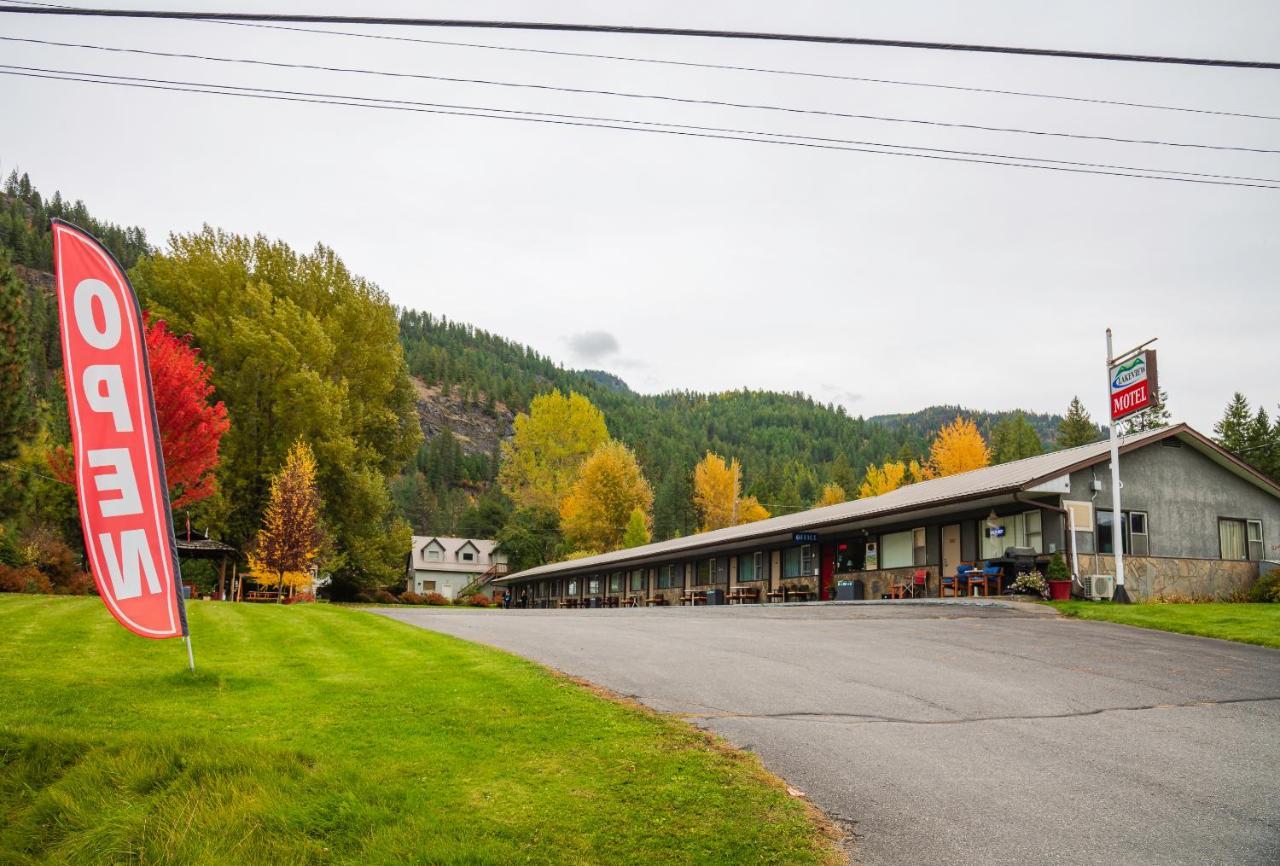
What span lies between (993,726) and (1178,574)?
21.6 metres

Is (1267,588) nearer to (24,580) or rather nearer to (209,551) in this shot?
(209,551)

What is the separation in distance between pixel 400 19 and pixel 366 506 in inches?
1395

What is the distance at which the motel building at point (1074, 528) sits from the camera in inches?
979

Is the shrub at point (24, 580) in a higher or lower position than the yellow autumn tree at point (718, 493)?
lower

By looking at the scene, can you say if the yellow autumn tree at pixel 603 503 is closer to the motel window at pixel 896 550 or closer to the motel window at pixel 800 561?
the motel window at pixel 800 561

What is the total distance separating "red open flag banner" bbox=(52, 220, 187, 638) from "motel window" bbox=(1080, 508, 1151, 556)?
77.8ft

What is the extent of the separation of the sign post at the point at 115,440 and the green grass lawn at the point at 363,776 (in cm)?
103

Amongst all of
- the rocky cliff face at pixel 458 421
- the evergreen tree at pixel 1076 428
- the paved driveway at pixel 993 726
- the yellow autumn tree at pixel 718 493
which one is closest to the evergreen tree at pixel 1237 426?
the evergreen tree at pixel 1076 428

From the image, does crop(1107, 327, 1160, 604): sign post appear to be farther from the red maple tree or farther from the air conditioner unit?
the red maple tree

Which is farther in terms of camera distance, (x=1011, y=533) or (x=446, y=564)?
(x=446, y=564)

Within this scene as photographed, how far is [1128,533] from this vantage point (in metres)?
25.8

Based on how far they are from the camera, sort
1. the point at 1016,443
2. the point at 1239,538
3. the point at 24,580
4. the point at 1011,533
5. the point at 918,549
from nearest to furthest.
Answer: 1. the point at 24,580
2. the point at 1011,533
3. the point at 1239,538
4. the point at 918,549
5. the point at 1016,443

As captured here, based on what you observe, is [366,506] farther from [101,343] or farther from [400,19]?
[400,19]

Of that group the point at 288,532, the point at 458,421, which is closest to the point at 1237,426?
the point at 288,532
